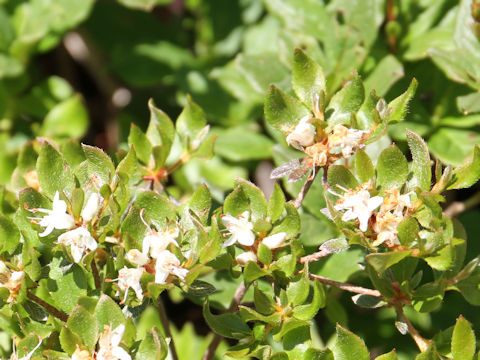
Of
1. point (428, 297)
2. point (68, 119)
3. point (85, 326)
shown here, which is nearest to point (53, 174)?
point (85, 326)

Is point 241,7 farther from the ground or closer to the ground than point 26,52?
closer to the ground

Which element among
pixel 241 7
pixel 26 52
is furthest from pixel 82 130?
pixel 241 7

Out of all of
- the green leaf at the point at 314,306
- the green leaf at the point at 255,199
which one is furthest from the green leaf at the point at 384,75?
the green leaf at the point at 314,306

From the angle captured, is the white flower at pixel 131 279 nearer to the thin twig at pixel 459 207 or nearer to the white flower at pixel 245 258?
the white flower at pixel 245 258

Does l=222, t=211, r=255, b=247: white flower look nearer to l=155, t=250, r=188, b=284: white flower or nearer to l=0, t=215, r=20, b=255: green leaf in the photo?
l=155, t=250, r=188, b=284: white flower

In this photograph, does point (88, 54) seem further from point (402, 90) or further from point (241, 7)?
point (402, 90)

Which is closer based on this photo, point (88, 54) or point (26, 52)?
point (26, 52)
